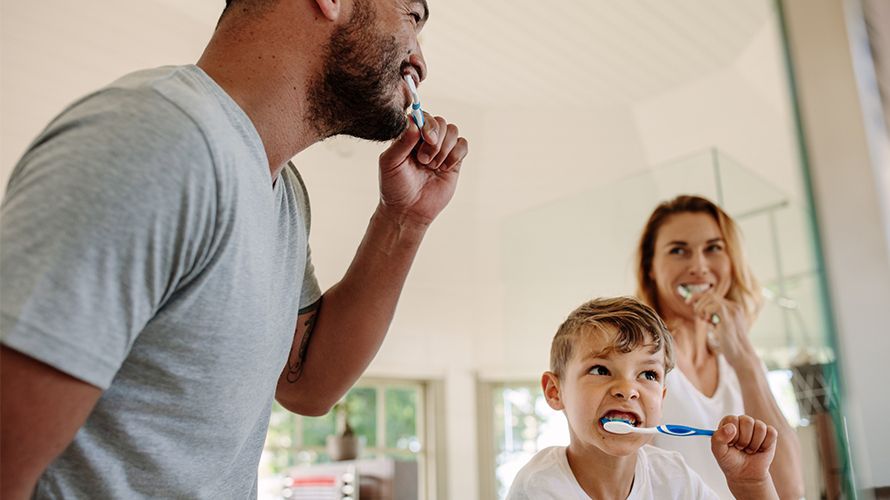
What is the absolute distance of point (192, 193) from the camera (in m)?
0.48

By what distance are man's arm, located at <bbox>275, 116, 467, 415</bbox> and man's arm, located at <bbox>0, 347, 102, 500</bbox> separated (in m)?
0.37

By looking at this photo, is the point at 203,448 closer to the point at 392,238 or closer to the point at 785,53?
the point at 392,238

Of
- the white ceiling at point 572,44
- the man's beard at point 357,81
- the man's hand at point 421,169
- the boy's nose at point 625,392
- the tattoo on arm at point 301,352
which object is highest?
the white ceiling at point 572,44

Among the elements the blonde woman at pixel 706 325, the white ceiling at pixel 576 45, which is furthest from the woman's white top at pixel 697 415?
the white ceiling at pixel 576 45

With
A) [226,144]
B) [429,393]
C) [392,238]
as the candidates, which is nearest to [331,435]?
[429,393]

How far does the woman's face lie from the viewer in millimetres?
832

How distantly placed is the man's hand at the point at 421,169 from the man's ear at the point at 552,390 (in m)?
0.21

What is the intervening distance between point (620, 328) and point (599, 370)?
0.05m

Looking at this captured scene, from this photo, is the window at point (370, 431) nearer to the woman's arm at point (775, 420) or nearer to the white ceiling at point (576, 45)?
the white ceiling at point (576, 45)

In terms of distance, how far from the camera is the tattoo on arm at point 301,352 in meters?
0.80

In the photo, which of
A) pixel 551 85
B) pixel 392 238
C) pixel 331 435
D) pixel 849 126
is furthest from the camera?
pixel 331 435

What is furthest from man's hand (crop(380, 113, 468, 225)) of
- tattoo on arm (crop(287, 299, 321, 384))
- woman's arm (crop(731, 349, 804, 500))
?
woman's arm (crop(731, 349, 804, 500))

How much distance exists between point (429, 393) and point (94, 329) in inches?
78.5

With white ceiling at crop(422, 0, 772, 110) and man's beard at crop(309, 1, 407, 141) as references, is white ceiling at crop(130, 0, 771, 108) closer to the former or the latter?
white ceiling at crop(422, 0, 772, 110)
